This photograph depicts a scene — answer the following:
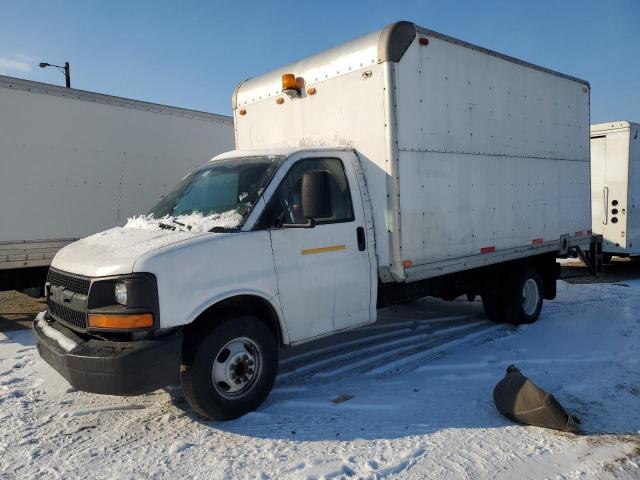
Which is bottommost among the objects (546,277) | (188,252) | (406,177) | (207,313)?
(546,277)

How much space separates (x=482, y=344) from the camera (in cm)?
612

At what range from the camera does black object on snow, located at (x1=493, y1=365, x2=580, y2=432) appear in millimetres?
3762

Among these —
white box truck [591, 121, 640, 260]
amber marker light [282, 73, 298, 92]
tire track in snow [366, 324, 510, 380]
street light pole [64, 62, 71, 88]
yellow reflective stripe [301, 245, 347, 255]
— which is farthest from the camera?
street light pole [64, 62, 71, 88]

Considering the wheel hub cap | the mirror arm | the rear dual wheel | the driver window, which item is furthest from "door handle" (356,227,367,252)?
the rear dual wheel

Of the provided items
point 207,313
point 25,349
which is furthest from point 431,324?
point 25,349

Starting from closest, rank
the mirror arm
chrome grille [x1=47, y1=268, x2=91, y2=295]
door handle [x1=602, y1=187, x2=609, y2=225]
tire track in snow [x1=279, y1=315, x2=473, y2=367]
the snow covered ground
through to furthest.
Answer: the snow covered ground → chrome grille [x1=47, y1=268, x2=91, y2=295] → the mirror arm → tire track in snow [x1=279, y1=315, x2=473, y2=367] → door handle [x1=602, y1=187, x2=609, y2=225]

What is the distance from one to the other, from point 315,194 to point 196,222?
1.01m

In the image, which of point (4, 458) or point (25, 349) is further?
point (25, 349)

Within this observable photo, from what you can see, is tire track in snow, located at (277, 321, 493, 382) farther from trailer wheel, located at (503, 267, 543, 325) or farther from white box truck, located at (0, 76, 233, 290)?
white box truck, located at (0, 76, 233, 290)

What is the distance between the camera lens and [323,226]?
4.61m

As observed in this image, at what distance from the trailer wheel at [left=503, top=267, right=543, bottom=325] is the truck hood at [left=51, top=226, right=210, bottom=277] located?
15.0 feet

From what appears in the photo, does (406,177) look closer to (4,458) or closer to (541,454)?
(541,454)

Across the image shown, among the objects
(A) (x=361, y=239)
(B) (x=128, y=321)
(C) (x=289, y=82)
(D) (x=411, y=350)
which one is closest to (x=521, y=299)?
(D) (x=411, y=350)

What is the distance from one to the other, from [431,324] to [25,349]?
5108mm
